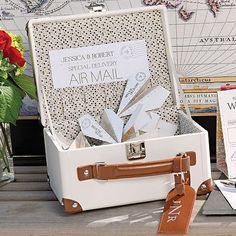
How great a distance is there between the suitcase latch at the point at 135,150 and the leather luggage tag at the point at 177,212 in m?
0.11

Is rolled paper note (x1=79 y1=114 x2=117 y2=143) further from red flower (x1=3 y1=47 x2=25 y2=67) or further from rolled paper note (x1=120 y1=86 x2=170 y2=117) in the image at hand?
red flower (x1=3 y1=47 x2=25 y2=67)

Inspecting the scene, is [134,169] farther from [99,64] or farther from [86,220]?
[99,64]

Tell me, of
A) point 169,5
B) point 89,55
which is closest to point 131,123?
point 89,55

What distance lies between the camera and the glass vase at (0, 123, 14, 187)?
5.37 ft

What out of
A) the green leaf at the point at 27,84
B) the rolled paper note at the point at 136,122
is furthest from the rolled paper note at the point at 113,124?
the green leaf at the point at 27,84

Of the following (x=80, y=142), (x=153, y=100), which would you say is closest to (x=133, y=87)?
(x=153, y=100)

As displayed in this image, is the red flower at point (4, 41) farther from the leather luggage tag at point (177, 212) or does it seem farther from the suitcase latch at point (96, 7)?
the leather luggage tag at point (177, 212)

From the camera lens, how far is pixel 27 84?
164cm

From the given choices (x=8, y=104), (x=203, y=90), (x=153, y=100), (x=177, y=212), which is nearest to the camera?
(x=177, y=212)

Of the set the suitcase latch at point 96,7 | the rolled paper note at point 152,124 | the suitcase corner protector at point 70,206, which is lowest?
the suitcase corner protector at point 70,206

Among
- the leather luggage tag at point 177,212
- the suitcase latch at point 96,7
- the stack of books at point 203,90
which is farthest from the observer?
the stack of books at point 203,90

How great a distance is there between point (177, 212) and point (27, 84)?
0.51m

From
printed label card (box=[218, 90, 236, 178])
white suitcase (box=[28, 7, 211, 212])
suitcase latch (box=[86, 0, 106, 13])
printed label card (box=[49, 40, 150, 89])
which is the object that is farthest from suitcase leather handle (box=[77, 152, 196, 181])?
suitcase latch (box=[86, 0, 106, 13])

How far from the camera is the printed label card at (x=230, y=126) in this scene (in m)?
1.57
